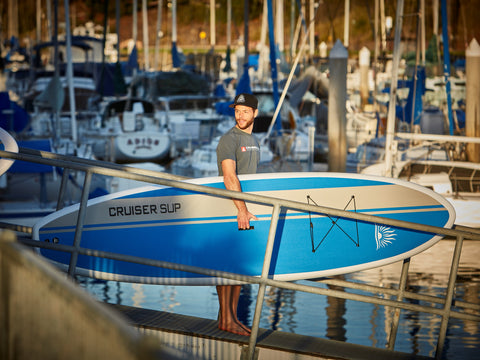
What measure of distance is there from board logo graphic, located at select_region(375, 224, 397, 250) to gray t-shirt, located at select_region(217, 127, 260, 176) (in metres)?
1.05

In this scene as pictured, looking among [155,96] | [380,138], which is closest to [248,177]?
[380,138]

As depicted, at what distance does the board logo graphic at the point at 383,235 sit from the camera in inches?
207

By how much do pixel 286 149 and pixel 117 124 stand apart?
17.1 feet

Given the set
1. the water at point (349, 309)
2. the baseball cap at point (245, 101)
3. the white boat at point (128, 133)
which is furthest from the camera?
the white boat at point (128, 133)

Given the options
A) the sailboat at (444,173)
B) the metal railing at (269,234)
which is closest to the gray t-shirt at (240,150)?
the metal railing at (269,234)

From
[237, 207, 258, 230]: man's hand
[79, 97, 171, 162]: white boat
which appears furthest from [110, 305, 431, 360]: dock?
[79, 97, 171, 162]: white boat

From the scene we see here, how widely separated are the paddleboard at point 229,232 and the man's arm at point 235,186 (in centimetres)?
13

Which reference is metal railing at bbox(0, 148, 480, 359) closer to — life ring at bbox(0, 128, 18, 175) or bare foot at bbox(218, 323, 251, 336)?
life ring at bbox(0, 128, 18, 175)

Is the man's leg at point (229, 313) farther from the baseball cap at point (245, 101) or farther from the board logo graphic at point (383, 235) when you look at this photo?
the baseball cap at point (245, 101)

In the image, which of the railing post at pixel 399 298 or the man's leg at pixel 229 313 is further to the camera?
the railing post at pixel 399 298

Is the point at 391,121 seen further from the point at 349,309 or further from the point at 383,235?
the point at 383,235

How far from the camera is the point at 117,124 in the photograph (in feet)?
55.9

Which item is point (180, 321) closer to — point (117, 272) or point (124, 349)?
point (117, 272)

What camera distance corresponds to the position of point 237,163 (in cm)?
502
